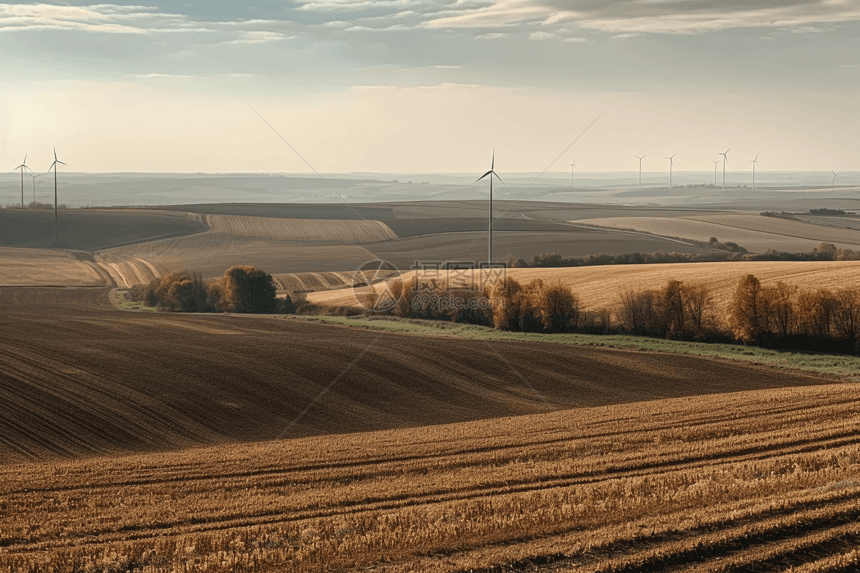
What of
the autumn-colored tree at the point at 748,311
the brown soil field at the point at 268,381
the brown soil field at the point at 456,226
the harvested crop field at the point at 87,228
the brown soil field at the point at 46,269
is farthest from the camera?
the brown soil field at the point at 456,226

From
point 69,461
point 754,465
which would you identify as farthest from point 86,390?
point 754,465

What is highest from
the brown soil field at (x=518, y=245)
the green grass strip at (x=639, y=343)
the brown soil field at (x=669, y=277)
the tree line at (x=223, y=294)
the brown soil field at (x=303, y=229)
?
the brown soil field at (x=303, y=229)

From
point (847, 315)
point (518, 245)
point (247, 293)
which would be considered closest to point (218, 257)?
point (247, 293)

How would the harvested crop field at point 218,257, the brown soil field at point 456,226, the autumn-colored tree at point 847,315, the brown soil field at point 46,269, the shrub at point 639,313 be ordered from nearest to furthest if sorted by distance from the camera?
1. the autumn-colored tree at point 847,315
2. the shrub at point 639,313
3. the brown soil field at point 46,269
4. the harvested crop field at point 218,257
5. the brown soil field at point 456,226

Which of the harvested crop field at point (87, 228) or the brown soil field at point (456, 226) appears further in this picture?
the brown soil field at point (456, 226)

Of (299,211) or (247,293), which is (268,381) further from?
(299,211)

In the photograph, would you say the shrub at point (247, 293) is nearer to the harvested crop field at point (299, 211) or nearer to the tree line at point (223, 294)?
the tree line at point (223, 294)

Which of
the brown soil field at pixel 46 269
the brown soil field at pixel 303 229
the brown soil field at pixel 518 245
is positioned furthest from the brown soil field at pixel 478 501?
the brown soil field at pixel 303 229
